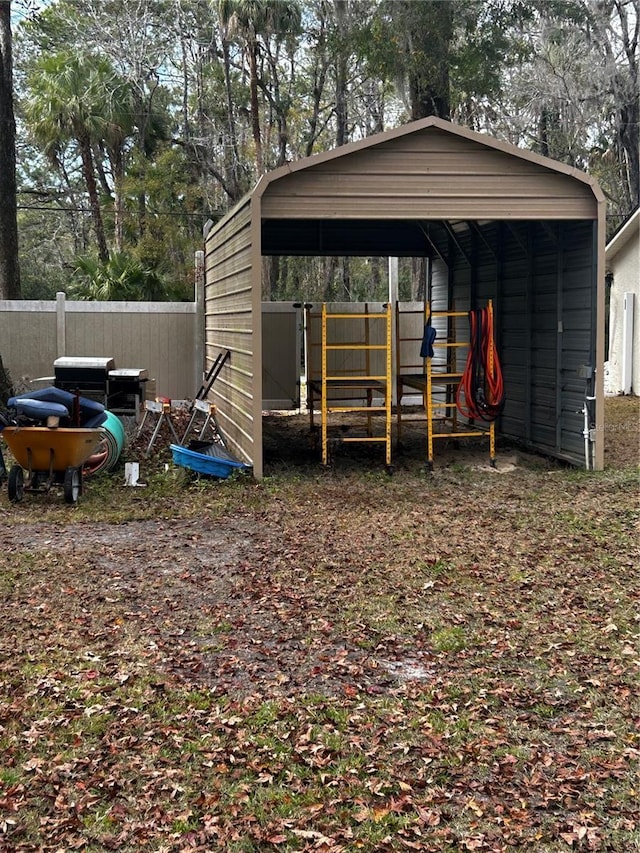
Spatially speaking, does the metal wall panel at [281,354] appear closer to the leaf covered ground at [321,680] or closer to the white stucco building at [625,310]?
the white stucco building at [625,310]

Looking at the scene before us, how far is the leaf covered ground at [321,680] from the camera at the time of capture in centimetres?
371

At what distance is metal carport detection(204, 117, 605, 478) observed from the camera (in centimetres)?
1074

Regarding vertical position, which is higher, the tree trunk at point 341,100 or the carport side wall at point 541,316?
the tree trunk at point 341,100

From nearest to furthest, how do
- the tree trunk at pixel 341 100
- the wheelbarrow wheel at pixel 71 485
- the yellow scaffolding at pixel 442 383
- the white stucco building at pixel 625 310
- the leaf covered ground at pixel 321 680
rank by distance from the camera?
1. the leaf covered ground at pixel 321 680
2. the wheelbarrow wheel at pixel 71 485
3. the yellow scaffolding at pixel 442 383
4. the white stucco building at pixel 625 310
5. the tree trunk at pixel 341 100

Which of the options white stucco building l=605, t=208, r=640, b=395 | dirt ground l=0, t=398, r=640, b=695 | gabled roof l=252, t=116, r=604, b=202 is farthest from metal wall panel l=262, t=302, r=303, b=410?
white stucco building l=605, t=208, r=640, b=395

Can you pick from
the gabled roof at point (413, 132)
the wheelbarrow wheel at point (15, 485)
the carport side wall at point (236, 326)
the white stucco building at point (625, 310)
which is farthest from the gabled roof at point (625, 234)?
the wheelbarrow wheel at point (15, 485)

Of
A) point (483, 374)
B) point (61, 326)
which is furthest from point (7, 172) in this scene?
point (483, 374)

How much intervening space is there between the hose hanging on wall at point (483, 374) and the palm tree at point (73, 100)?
15485 millimetres

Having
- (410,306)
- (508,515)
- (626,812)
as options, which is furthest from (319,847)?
(410,306)

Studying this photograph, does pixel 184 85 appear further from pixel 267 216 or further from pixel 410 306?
pixel 267 216

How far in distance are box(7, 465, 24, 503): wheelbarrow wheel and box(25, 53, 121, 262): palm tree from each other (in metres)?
16.5

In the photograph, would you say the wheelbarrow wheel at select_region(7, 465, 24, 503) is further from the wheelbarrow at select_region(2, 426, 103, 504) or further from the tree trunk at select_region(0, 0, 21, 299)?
the tree trunk at select_region(0, 0, 21, 299)

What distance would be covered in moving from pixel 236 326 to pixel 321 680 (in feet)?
25.1

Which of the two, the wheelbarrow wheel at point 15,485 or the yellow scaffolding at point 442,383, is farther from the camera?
the yellow scaffolding at point 442,383
